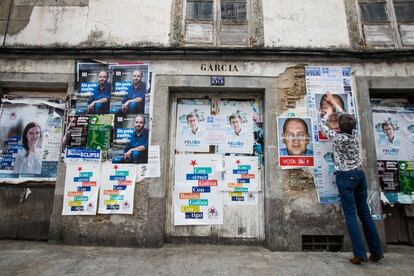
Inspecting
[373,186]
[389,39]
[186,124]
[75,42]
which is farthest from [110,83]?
[389,39]

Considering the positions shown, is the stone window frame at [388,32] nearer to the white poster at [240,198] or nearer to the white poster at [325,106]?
the white poster at [325,106]

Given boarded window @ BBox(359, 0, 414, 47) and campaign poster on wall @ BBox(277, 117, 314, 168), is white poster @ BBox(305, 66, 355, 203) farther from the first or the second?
boarded window @ BBox(359, 0, 414, 47)

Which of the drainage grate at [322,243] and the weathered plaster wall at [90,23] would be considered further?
the weathered plaster wall at [90,23]

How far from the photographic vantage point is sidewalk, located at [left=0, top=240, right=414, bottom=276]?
357 cm

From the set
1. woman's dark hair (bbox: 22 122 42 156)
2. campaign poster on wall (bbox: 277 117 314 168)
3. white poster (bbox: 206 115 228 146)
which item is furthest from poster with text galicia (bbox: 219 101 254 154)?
woman's dark hair (bbox: 22 122 42 156)

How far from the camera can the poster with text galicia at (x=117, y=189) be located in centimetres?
484

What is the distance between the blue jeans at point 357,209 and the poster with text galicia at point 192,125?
8.03ft

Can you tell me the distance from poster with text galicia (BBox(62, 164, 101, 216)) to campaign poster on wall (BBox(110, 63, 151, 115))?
47.6 inches

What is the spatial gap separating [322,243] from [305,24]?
165 inches

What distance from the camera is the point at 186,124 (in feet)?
17.6

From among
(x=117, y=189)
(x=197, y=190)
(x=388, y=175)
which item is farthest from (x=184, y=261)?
(x=388, y=175)

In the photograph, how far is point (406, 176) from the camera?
206 inches

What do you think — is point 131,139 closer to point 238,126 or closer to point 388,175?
point 238,126

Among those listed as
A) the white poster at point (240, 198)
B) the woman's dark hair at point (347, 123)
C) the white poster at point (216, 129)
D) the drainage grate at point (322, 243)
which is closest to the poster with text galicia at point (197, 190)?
the white poster at point (240, 198)
